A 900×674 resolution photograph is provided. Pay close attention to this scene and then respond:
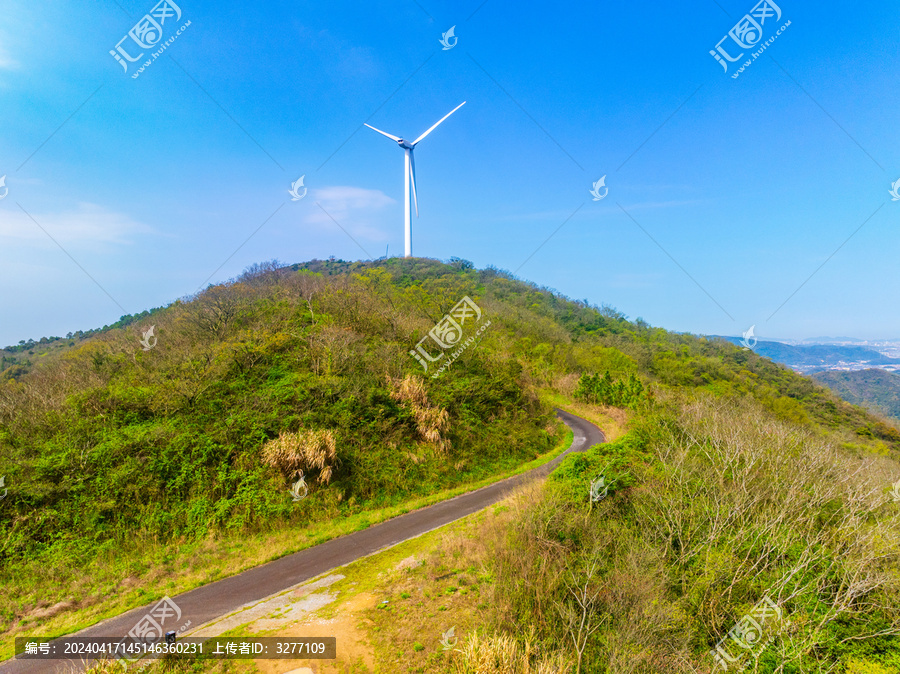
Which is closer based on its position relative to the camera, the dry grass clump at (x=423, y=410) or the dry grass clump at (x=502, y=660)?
the dry grass clump at (x=502, y=660)

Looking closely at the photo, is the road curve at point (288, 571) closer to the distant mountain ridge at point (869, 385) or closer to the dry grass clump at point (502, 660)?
the dry grass clump at point (502, 660)

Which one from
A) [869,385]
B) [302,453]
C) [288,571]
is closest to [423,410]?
[302,453]

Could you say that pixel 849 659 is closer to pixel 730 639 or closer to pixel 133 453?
pixel 730 639

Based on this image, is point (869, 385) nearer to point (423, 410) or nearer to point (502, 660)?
point (423, 410)

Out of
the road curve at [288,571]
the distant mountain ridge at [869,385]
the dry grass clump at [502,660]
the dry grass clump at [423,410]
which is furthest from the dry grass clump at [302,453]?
the distant mountain ridge at [869,385]

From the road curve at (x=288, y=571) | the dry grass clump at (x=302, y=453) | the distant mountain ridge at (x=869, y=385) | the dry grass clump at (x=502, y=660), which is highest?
the dry grass clump at (x=302, y=453)

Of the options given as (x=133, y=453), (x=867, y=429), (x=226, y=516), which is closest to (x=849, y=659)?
(x=226, y=516)
